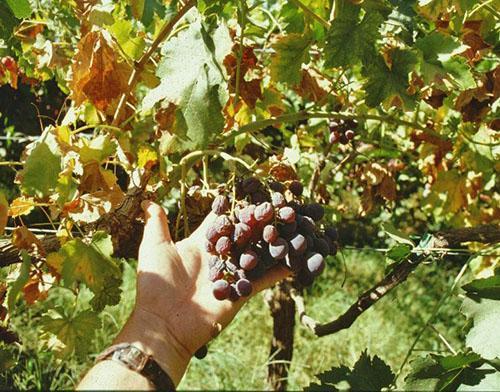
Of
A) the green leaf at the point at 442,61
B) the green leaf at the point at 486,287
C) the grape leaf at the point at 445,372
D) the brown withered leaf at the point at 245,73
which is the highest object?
the green leaf at the point at 442,61

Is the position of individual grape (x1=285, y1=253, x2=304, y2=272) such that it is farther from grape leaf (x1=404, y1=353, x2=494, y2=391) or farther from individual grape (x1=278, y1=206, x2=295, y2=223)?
grape leaf (x1=404, y1=353, x2=494, y2=391)

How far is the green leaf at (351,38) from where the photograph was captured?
155 centimetres

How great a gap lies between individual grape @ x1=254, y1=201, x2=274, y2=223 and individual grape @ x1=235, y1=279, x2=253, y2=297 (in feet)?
0.52

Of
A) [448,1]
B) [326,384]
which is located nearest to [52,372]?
[326,384]

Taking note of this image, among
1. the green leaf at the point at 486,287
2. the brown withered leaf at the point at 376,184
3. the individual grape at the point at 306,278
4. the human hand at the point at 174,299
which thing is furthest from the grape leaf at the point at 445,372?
the brown withered leaf at the point at 376,184

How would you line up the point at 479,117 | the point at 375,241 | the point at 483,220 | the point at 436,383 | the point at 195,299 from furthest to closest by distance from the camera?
the point at 375,241
the point at 483,220
the point at 479,117
the point at 195,299
the point at 436,383

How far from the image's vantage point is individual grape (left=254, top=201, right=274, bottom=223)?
1.46 meters

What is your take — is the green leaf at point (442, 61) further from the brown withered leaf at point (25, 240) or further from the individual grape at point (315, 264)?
the brown withered leaf at point (25, 240)

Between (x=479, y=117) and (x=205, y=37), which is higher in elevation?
(x=205, y=37)

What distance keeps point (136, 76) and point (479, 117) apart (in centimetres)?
116

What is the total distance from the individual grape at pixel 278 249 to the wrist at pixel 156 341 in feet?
1.14

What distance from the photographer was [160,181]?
1798 mm

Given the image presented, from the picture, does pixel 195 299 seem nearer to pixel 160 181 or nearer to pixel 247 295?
pixel 247 295

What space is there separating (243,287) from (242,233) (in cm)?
13
